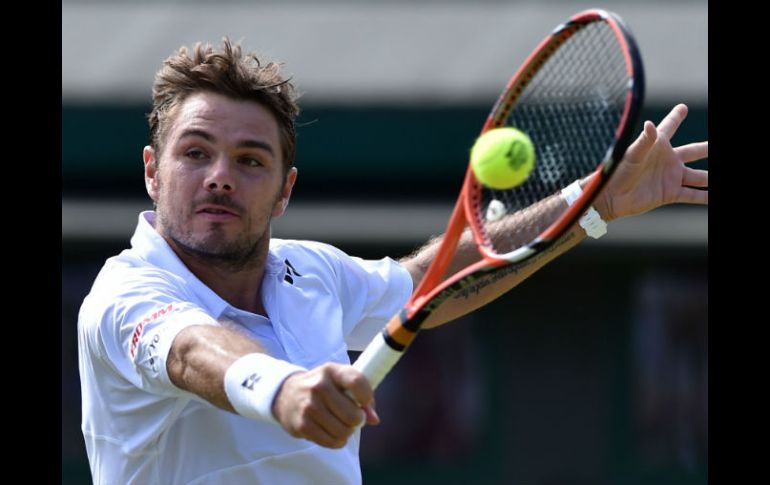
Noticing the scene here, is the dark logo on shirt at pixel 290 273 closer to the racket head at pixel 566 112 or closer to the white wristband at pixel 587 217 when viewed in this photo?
the racket head at pixel 566 112

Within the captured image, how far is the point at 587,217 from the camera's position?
479 cm

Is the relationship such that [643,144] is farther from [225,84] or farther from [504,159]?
[225,84]

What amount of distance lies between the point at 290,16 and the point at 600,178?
8682mm

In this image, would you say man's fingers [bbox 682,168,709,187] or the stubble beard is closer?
the stubble beard

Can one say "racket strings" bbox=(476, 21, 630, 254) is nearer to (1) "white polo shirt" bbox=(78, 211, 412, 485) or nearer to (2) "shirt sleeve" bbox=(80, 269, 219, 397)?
(1) "white polo shirt" bbox=(78, 211, 412, 485)

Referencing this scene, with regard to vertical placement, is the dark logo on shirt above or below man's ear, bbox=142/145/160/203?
below

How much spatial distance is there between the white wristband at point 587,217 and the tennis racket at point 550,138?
0.12 ft

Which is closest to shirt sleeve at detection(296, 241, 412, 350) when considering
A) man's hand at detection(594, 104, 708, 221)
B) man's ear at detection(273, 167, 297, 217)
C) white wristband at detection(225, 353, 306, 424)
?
man's ear at detection(273, 167, 297, 217)

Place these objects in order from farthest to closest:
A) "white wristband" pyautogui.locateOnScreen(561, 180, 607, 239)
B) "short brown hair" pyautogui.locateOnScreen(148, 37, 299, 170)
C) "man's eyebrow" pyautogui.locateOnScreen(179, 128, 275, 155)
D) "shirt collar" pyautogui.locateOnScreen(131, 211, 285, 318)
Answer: "white wristband" pyautogui.locateOnScreen(561, 180, 607, 239)
"short brown hair" pyautogui.locateOnScreen(148, 37, 299, 170)
"man's eyebrow" pyautogui.locateOnScreen(179, 128, 275, 155)
"shirt collar" pyautogui.locateOnScreen(131, 211, 285, 318)

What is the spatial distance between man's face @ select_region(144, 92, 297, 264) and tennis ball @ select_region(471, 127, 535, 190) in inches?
29.2

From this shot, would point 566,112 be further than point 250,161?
Yes

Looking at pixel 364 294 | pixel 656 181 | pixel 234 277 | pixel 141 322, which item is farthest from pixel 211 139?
pixel 656 181

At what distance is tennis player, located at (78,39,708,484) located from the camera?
356 cm

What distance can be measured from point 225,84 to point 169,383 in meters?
1.09
